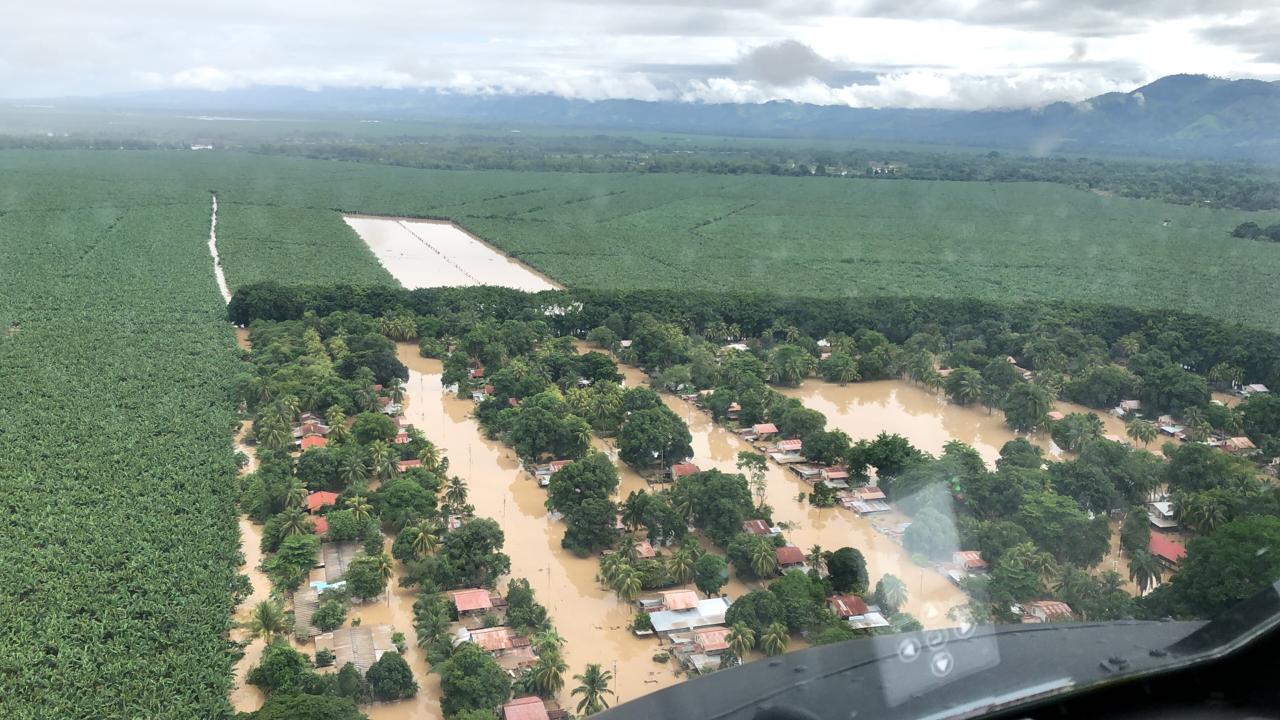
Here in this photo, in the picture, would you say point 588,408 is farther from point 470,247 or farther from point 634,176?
point 634,176

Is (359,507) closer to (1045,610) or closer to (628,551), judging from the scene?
(628,551)

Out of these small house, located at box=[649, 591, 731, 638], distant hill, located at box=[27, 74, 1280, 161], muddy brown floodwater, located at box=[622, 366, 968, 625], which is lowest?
muddy brown floodwater, located at box=[622, 366, 968, 625]

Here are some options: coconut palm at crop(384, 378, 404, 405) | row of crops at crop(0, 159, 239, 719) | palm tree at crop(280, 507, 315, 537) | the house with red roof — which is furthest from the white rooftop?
coconut palm at crop(384, 378, 404, 405)

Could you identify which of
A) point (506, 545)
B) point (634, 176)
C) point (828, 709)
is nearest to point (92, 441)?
point (506, 545)

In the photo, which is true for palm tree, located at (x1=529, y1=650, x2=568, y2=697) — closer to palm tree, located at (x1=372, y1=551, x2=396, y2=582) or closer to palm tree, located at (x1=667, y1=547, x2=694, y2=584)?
palm tree, located at (x1=667, y1=547, x2=694, y2=584)

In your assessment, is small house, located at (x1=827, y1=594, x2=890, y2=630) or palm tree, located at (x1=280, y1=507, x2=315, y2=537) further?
palm tree, located at (x1=280, y1=507, x2=315, y2=537)

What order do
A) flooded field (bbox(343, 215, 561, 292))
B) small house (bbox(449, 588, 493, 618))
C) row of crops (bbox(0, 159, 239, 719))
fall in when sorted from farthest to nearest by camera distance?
1. flooded field (bbox(343, 215, 561, 292))
2. small house (bbox(449, 588, 493, 618))
3. row of crops (bbox(0, 159, 239, 719))
